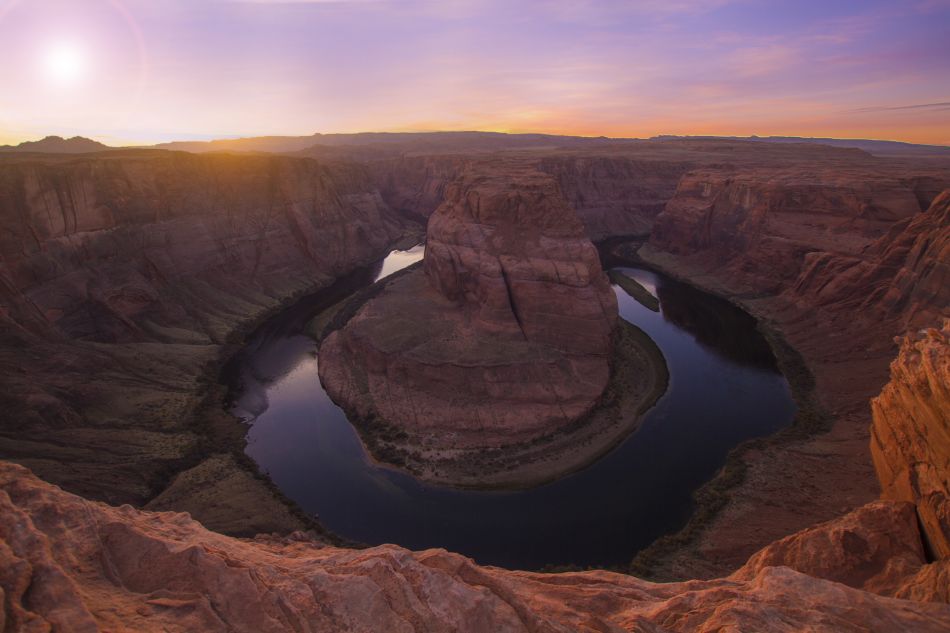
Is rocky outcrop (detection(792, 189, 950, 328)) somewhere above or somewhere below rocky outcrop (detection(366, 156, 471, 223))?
below

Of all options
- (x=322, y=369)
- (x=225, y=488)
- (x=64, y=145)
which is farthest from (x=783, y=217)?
(x=64, y=145)

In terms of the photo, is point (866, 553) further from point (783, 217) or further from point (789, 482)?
point (783, 217)

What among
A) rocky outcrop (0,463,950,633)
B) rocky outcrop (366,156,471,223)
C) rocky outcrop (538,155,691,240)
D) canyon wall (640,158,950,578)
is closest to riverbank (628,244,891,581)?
canyon wall (640,158,950,578)

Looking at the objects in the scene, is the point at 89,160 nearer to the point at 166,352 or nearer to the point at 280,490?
the point at 166,352

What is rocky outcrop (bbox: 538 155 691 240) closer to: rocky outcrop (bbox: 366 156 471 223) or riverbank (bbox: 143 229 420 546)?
rocky outcrop (bbox: 366 156 471 223)

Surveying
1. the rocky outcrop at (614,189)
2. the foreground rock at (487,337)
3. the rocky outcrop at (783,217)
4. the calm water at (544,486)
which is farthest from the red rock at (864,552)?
the rocky outcrop at (614,189)

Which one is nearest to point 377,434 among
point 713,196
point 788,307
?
point 788,307
